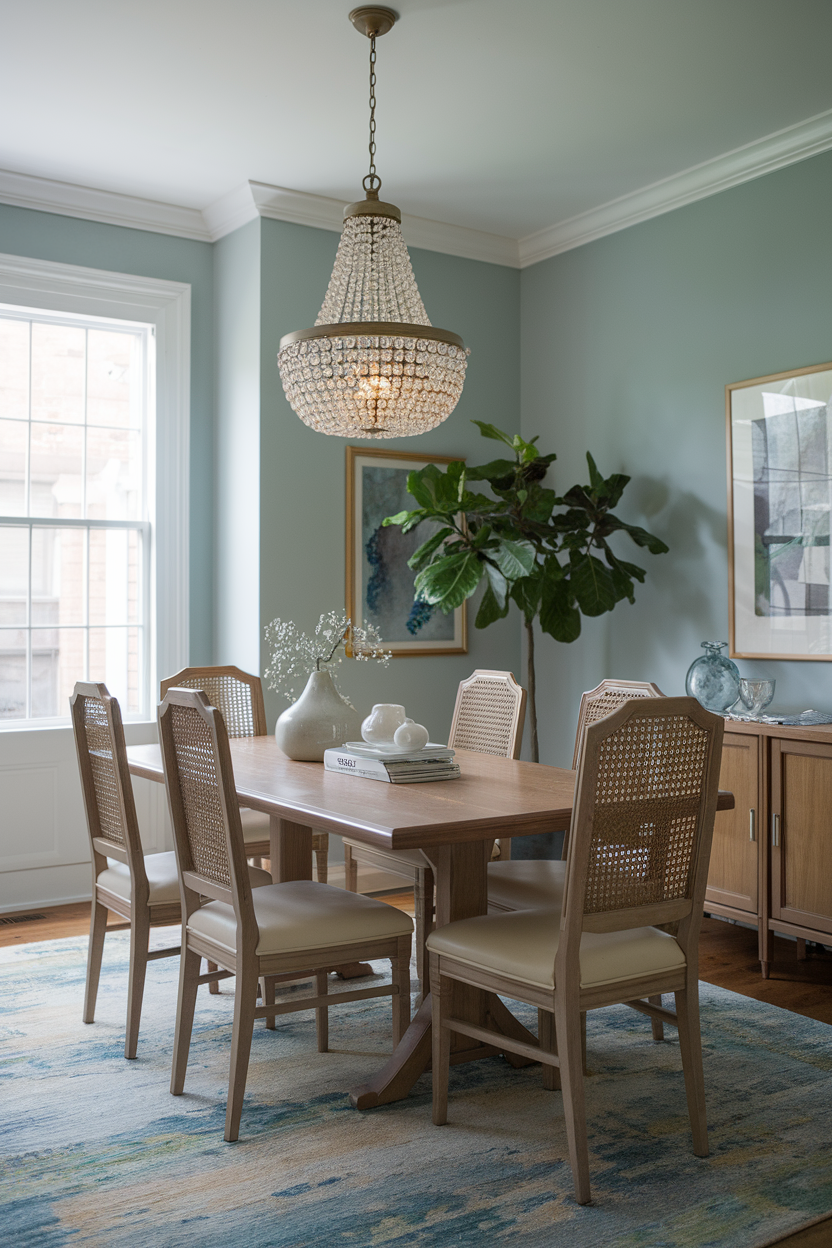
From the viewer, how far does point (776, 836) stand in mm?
3768

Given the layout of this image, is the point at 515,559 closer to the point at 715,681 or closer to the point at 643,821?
the point at 715,681

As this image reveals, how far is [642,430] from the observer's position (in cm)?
492

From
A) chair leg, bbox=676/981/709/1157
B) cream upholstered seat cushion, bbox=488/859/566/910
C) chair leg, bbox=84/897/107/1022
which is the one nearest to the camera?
chair leg, bbox=676/981/709/1157

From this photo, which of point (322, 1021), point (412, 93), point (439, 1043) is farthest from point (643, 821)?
point (412, 93)

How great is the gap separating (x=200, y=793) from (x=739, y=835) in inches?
84.0

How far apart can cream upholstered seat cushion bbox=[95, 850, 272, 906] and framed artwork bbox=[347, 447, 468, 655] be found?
1990 millimetres

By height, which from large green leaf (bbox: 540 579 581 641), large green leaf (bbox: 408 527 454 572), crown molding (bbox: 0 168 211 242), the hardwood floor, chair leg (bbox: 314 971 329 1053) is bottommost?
the hardwood floor

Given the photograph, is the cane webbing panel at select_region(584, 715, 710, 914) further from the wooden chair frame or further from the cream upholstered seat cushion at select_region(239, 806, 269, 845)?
the cream upholstered seat cushion at select_region(239, 806, 269, 845)

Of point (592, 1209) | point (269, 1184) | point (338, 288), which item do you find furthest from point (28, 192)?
point (592, 1209)

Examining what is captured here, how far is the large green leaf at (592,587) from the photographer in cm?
452

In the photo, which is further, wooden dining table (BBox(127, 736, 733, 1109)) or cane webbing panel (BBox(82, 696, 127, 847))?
cane webbing panel (BBox(82, 696, 127, 847))

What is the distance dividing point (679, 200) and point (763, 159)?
459 millimetres

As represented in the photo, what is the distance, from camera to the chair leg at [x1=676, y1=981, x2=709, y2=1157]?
8.07 feet

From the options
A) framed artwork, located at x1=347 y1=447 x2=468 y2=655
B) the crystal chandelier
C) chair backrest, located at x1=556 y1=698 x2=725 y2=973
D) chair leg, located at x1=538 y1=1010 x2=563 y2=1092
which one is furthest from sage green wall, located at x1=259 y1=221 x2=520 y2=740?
chair backrest, located at x1=556 y1=698 x2=725 y2=973
